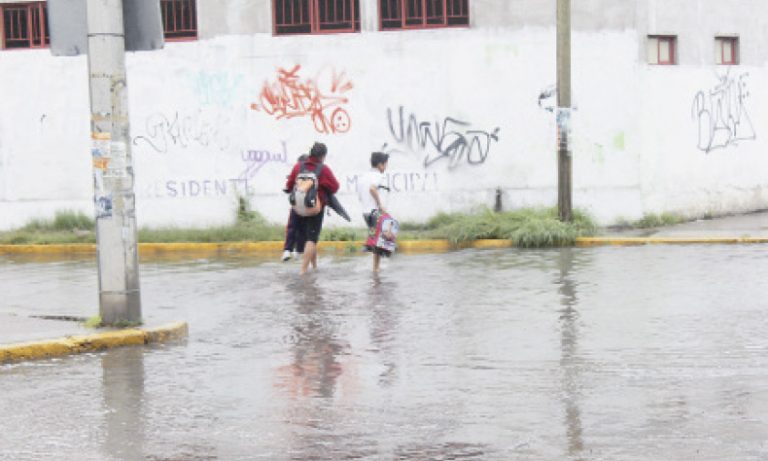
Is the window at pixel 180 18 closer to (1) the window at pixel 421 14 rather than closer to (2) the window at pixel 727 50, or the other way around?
→ (1) the window at pixel 421 14

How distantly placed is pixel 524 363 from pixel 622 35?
44.2 ft

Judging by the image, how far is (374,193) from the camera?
1603cm

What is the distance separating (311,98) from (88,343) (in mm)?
12743

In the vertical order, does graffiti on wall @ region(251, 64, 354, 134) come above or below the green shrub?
above

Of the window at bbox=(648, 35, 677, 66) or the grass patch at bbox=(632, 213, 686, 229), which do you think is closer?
the grass patch at bbox=(632, 213, 686, 229)

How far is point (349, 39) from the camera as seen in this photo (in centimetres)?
2255

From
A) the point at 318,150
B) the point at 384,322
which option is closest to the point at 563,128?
the point at 318,150

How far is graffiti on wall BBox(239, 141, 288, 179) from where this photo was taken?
23.0m

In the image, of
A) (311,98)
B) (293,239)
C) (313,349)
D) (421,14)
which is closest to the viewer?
(313,349)

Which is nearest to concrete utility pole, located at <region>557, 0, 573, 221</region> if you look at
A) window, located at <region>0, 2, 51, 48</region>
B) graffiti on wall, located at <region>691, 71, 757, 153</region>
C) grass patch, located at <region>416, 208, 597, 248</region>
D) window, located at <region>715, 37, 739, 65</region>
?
grass patch, located at <region>416, 208, 597, 248</region>

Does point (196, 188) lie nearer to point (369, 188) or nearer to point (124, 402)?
point (369, 188)

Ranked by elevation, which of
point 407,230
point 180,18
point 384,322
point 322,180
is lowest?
point 407,230

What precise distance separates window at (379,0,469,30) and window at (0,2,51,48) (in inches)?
251

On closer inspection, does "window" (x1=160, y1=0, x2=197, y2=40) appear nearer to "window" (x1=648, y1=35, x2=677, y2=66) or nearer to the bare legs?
"window" (x1=648, y1=35, x2=677, y2=66)
